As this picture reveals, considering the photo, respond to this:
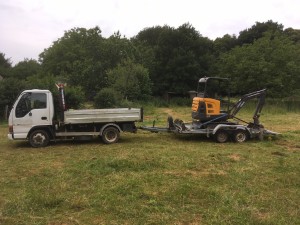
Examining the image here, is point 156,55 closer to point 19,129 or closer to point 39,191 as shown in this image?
point 19,129

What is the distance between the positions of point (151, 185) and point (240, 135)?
22.2 ft

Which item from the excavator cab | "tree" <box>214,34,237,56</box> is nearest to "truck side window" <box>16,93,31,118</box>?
the excavator cab

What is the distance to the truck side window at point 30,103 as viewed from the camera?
38.3ft

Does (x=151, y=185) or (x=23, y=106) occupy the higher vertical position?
(x=23, y=106)

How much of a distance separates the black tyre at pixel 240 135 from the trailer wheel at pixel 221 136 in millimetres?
307

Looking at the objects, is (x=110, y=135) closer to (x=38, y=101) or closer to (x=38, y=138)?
(x=38, y=138)

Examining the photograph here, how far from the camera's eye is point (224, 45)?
167 feet

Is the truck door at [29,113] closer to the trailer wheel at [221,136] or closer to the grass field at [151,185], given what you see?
the grass field at [151,185]

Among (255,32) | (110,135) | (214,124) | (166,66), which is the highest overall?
(255,32)

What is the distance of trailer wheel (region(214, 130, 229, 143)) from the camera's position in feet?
42.5

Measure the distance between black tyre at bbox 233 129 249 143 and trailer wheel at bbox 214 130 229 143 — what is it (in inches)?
12.1

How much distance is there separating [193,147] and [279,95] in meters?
25.1

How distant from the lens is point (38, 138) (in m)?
12.0

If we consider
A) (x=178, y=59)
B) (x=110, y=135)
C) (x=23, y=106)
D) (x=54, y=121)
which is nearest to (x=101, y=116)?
(x=110, y=135)
